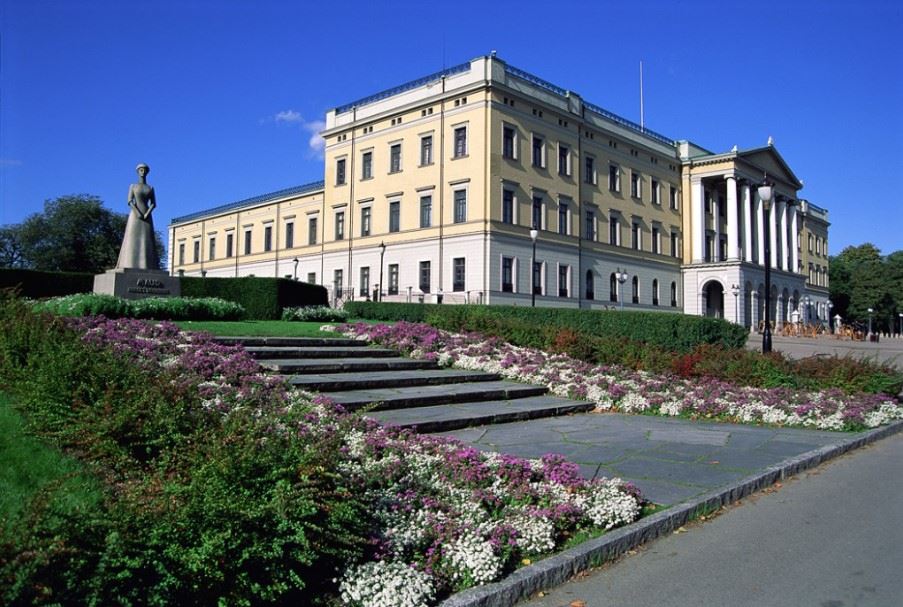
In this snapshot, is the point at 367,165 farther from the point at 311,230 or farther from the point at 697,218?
the point at 697,218

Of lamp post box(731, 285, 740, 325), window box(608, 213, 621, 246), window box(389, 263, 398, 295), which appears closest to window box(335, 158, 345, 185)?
window box(389, 263, 398, 295)

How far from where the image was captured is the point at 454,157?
43.7m

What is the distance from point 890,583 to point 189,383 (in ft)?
18.0

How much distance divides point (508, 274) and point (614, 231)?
1328 centimetres

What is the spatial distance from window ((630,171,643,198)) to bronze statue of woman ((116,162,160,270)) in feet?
137

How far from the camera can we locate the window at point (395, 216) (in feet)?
156

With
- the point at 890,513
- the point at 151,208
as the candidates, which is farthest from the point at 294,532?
the point at 151,208

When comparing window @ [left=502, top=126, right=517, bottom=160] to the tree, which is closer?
window @ [left=502, top=126, right=517, bottom=160]

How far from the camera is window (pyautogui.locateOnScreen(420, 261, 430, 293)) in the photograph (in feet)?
148

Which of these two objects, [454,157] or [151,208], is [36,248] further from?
[151,208]

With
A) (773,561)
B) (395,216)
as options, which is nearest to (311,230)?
(395,216)

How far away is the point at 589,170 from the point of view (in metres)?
49.8

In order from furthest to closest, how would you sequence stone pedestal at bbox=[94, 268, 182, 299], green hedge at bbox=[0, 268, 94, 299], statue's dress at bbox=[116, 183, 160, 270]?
green hedge at bbox=[0, 268, 94, 299]
statue's dress at bbox=[116, 183, 160, 270]
stone pedestal at bbox=[94, 268, 182, 299]

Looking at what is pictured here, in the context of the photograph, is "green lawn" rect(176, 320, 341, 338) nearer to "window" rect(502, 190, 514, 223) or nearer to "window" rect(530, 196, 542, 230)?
"window" rect(502, 190, 514, 223)
